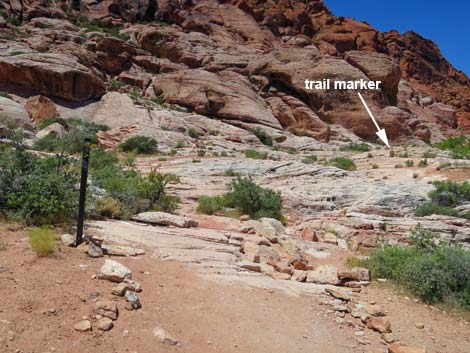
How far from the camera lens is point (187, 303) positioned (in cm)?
381

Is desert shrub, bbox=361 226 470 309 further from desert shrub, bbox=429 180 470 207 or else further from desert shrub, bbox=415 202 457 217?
desert shrub, bbox=429 180 470 207

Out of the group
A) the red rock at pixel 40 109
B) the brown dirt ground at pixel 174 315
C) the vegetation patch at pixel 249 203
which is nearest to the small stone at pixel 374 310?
the brown dirt ground at pixel 174 315

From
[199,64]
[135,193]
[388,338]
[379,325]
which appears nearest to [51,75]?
[199,64]

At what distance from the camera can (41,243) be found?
406cm

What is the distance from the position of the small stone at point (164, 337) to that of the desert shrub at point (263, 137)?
82.2ft

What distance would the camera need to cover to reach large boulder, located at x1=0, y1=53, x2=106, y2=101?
25656mm

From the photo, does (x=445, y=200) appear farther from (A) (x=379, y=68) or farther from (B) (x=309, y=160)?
(A) (x=379, y=68)

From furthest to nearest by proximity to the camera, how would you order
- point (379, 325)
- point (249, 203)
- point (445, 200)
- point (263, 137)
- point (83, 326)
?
point (263, 137) < point (445, 200) < point (249, 203) < point (379, 325) < point (83, 326)

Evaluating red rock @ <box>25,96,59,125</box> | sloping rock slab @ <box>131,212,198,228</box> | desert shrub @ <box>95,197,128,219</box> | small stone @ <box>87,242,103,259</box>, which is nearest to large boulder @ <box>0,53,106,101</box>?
red rock @ <box>25,96,59,125</box>

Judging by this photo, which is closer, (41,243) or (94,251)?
(41,243)

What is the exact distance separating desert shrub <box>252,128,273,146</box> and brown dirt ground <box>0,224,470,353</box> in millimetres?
23697

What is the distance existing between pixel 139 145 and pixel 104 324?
17.3 metres

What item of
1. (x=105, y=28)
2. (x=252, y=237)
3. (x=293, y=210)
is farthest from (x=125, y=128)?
(x=105, y=28)

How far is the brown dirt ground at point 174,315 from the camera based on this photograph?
9.77 ft
